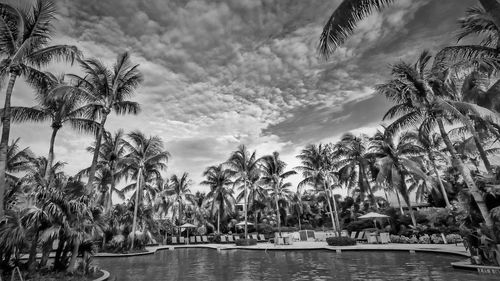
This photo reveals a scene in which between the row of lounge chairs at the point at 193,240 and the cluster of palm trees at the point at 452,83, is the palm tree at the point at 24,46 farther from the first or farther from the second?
the row of lounge chairs at the point at 193,240

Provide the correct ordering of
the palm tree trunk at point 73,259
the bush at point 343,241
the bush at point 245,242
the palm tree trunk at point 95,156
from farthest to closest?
1. the bush at point 245,242
2. the bush at point 343,241
3. the palm tree trunk at point 95,156
4. the palm tree trunk at point 73,259

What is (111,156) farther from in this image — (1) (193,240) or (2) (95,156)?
(1) (193,240)

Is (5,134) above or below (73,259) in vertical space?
above

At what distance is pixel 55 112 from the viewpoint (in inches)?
531

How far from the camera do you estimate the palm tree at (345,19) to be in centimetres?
546

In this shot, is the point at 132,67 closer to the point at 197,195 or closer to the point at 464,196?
the point at 464,196

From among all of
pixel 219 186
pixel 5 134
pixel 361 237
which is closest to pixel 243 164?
pixel 219 186

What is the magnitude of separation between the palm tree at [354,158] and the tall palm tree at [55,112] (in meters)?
22.5

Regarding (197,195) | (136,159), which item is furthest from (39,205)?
(197,195)

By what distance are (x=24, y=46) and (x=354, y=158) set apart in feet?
86.5

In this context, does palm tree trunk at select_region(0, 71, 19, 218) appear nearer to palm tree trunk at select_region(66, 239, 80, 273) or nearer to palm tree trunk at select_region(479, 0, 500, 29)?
palm tree trunk at select_region(66, 239, 80, 273)

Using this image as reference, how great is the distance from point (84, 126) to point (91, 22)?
228 inches

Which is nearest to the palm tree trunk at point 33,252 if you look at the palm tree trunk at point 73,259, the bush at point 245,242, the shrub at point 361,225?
the palm tree trunk at point 73,259

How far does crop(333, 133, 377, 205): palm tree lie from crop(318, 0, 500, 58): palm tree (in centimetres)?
2243
